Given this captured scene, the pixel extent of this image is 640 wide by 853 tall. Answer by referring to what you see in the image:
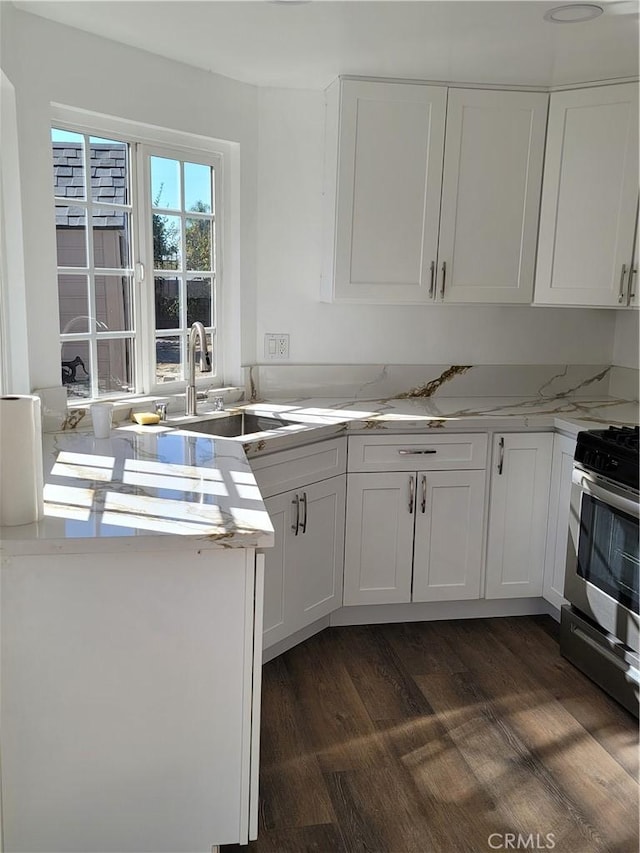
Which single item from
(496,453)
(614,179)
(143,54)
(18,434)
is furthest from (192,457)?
(614,179)

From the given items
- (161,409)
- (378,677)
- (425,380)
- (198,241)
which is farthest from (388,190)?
(378,677)

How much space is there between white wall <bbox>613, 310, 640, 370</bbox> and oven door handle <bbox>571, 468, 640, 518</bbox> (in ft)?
3.59

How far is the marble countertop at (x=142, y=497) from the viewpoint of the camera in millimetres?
1589

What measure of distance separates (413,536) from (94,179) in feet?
6.24

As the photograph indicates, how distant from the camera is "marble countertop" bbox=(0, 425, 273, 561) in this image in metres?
1.59

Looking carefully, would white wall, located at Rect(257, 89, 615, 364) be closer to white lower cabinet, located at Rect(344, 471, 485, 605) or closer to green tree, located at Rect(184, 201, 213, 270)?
green tree, located at Rect(184, 201, 213, 270)

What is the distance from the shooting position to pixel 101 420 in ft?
8.15

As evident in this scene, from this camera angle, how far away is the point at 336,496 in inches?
116

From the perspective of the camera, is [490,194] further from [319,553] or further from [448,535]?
[319,553]

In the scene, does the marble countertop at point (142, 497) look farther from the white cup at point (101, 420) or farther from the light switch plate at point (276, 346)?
the light switch plate at point (276, 346)

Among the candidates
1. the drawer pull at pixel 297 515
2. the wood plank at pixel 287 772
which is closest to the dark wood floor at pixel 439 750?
the wood plank at pixel 287 772

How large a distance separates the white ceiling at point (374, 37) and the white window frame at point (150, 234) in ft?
0.97

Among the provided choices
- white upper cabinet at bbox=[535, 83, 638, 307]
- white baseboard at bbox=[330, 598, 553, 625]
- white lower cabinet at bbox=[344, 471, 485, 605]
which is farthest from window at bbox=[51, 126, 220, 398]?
white upper cabinet at bbox=[535, 83, 638, 307]

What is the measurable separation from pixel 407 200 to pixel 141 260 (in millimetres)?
1141
